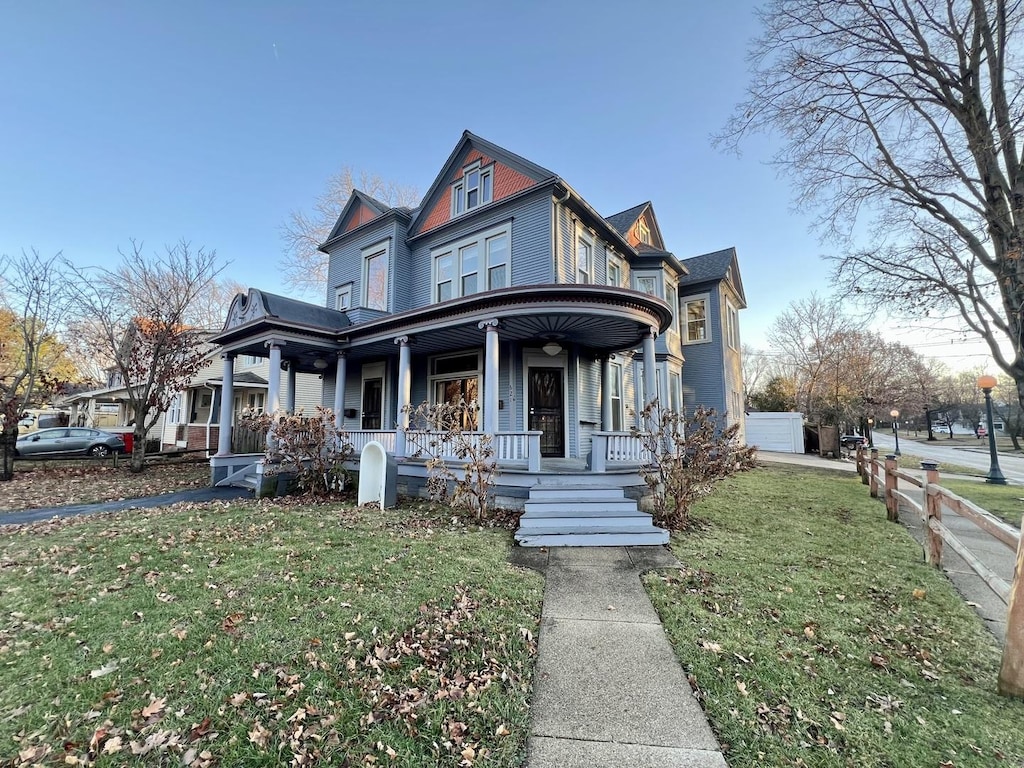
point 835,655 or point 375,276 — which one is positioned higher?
point 375,276

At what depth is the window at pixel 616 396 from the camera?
1241 centimetres

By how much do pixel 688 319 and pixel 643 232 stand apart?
15.1ft

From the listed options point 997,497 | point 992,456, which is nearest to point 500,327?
point 997,497

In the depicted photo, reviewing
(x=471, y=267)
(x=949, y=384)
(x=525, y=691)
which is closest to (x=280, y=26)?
(x=471, y=267)

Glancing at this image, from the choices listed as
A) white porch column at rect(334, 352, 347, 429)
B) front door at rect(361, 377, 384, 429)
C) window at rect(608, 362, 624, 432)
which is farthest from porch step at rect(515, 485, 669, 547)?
front door at rect(361, 377, 384, 429)

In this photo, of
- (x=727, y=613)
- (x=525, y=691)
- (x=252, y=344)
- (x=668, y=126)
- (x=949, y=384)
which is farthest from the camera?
(x=949, y=384)

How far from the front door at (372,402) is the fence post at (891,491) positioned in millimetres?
12371

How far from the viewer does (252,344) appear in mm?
11289

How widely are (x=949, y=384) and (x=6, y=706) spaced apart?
2944 inches

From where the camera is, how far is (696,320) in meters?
17.3

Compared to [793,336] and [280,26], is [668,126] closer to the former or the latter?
[280,26]

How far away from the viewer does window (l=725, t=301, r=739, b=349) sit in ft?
57.8

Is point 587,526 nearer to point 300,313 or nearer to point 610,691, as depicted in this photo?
point 610,691

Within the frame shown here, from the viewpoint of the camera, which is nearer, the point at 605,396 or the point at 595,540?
the point at 595,540
